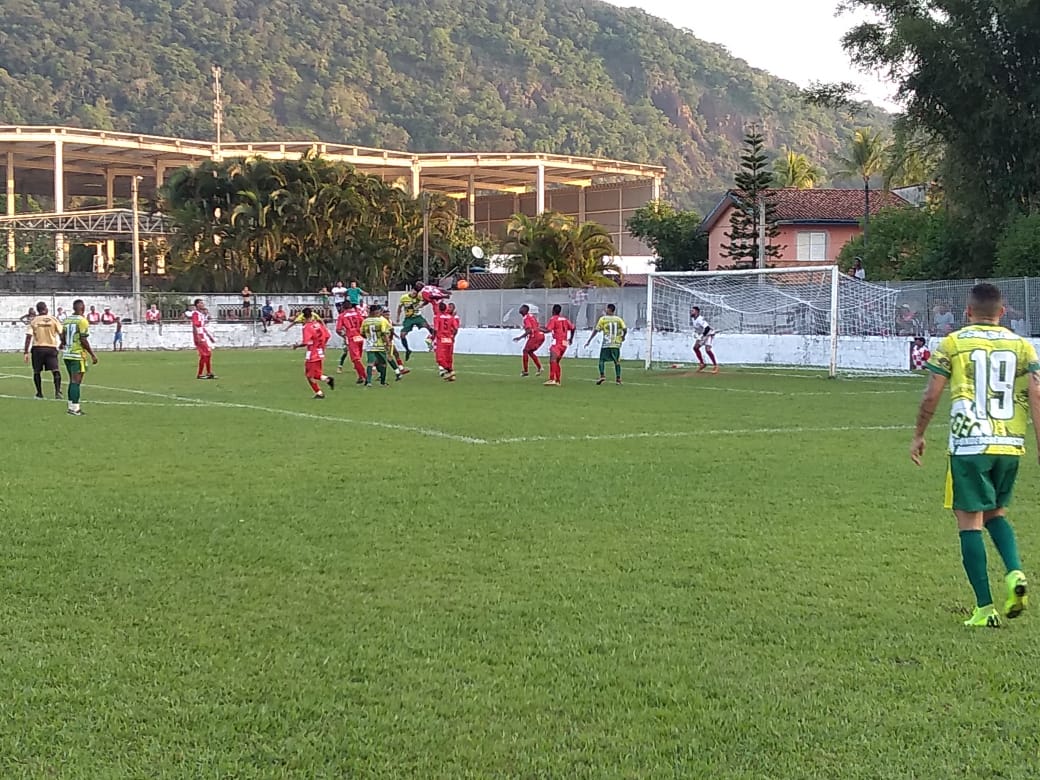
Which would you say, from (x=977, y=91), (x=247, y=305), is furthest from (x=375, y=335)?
(x=247, y=305)

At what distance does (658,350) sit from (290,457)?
21266mm

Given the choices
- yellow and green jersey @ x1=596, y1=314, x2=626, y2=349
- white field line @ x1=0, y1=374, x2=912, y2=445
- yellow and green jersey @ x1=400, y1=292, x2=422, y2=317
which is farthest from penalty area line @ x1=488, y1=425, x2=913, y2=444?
yellow and green jersey @ x1=400, y1=292, x2=422, y2=317

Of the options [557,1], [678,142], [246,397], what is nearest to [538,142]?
[678,142]

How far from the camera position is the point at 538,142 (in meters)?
156

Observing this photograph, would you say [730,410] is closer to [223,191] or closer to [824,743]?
[824,743]

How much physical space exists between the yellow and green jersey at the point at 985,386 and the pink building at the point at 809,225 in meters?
56.0

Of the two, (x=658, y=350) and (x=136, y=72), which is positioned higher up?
(x=136, y=72)

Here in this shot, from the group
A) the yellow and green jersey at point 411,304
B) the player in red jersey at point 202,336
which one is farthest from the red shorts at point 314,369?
the yellow and green jersey at point 411,304

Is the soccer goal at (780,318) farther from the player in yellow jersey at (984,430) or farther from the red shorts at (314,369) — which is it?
the player in yellow jersey at (984,430)

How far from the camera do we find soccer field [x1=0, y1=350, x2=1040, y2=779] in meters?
4.49

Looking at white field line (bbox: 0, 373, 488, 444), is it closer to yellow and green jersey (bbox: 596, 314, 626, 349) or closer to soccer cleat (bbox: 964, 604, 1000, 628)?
yellow and green jersey (bbox: 596, 314, 626, 349)

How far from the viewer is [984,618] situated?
6098 millimetres

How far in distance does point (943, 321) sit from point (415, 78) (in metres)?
146

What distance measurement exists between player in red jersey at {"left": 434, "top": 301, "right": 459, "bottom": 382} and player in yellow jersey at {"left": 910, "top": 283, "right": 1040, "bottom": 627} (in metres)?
17.8
